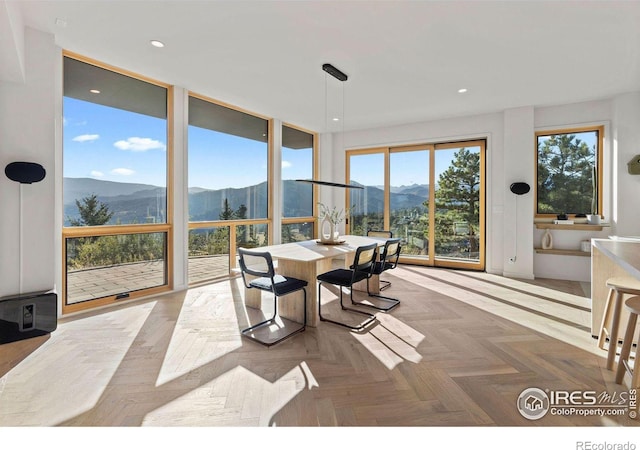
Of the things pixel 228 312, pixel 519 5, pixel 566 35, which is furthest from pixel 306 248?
pixel 566 35

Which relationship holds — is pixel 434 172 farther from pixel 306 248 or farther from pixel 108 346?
pixel 108 346

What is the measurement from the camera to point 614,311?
2.36 metres

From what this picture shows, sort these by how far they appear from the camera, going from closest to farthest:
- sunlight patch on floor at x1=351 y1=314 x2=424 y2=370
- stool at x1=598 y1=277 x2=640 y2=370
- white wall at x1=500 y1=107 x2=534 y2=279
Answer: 1. stool at x1=598 y1=277 x2=640 y2=370
2. sunlight patch on floor at x1=351 y1=314 x2=424 y2=370
3. white wall at x1=500 y1=107 x2=534 y2=279

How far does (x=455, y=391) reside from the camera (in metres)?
2.12

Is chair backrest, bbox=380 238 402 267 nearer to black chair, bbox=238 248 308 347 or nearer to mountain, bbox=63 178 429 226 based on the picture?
black chair, bbox=238 248 308 347

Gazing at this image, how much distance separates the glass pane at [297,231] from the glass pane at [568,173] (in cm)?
452

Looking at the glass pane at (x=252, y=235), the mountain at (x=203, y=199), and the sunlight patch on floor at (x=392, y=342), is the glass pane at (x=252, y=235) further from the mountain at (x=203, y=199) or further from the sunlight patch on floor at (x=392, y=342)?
the sunlight patch on floor at (x=392, y=342)

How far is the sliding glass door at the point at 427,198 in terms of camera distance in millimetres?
6062

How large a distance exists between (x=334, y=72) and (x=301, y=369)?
134 inches

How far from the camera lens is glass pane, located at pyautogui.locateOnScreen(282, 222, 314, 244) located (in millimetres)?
6575

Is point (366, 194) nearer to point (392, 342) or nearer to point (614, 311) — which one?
point (392, 342)

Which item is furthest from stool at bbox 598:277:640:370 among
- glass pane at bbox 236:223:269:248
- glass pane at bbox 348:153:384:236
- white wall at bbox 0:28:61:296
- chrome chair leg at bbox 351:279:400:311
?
white wall at bbox 0:28:61:296

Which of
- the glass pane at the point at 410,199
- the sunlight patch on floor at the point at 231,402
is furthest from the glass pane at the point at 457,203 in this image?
the sunlight patch on floor at the point at 231,402

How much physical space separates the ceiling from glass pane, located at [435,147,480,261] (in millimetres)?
1375
